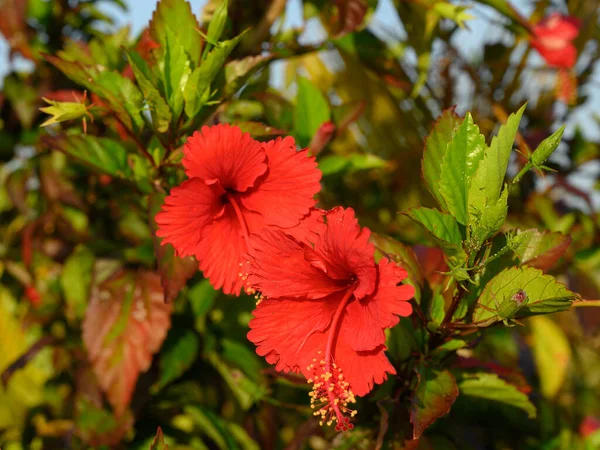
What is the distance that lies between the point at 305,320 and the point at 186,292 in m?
0.45

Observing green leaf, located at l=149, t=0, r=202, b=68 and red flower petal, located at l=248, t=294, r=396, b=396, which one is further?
green leaf, located at l=149, t=0, r=202, b=68

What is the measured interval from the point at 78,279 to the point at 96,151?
34cm

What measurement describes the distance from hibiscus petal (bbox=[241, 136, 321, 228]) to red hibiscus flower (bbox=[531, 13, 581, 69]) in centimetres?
86

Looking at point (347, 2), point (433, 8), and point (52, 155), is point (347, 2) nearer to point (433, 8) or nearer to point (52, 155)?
point (433, 8)

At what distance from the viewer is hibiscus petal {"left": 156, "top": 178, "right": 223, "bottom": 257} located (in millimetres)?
546

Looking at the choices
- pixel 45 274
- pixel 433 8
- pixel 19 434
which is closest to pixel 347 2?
pixel 433 8

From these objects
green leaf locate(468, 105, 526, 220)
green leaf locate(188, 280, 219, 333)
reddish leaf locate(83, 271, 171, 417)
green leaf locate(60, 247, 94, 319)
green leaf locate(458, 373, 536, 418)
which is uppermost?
green leaf locate(468, 105, 526, 220)

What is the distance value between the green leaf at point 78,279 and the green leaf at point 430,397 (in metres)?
0.60

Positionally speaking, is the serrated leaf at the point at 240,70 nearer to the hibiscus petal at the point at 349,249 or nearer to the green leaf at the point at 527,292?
the hibiscus petal at the point at 349,249

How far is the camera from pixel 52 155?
110 cm

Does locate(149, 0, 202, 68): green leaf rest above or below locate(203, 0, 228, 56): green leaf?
below

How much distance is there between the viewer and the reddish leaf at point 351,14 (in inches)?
35.2

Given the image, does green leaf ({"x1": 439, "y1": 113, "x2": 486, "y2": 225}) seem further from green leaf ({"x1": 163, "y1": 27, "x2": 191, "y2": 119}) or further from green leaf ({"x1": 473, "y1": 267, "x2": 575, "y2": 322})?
green leaf ({"x1": 163, "y1": 27, "x2": 191, "y2": 119})

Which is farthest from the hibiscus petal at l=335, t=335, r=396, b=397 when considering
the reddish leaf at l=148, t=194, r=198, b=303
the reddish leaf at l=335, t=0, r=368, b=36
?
the reddish leaf at l=335, t=0, r=368, b=36
